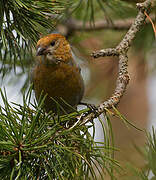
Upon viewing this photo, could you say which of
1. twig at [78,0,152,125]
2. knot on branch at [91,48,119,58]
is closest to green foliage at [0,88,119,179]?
twig at [78,0,152,125]

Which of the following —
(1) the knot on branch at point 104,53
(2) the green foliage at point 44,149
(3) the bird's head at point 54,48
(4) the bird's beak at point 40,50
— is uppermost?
(3) the bird's head at point 54,48

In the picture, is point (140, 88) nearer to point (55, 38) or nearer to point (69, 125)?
point (55, 38)

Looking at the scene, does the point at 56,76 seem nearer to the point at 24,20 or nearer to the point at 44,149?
the point at 24,20

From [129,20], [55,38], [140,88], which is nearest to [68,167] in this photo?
[55,38]

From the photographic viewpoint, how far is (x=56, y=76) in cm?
244

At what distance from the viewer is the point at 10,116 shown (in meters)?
1.59

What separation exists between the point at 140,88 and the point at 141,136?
3.28 ft

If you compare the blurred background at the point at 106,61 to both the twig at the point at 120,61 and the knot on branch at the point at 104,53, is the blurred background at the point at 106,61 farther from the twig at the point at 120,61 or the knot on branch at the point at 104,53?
the knot on branch at the point at 104,53

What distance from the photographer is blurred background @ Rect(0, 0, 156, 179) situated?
276cm

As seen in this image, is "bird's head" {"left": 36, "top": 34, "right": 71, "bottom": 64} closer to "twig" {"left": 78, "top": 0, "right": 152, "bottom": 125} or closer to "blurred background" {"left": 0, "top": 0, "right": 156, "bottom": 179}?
"blurred background" {"left": 0, "top": 0, "right": 156, "bottom": 179}

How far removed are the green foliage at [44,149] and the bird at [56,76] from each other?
2.15 feet

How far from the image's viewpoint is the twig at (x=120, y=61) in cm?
177

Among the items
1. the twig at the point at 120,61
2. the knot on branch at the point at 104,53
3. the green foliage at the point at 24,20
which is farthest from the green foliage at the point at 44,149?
the green foliage at the point at 24,20

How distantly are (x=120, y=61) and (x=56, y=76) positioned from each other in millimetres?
602
